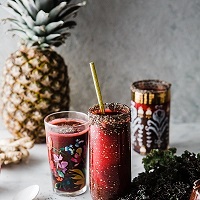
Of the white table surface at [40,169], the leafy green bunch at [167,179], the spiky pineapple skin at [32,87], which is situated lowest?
the white table surface at [40,169]

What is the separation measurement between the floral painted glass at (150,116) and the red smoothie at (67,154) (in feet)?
0.65

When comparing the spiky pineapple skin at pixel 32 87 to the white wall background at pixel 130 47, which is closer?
the spiky pineapple skin at pixel 32 87

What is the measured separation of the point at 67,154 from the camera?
1.11m

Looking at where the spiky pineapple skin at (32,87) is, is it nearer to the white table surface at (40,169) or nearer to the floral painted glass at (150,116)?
the white table surface at (40,169)

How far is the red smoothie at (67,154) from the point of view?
1105 mm

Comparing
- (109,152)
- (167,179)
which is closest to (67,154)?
(109,152)

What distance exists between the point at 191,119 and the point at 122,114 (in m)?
0.53

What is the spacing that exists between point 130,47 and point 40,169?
→ 1.37 feet

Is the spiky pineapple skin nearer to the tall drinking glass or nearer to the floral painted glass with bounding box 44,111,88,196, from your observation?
the floral painted glass with bounding box 44,111,88,196

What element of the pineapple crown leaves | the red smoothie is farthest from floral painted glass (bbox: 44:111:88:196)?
the pineapple crown leaves

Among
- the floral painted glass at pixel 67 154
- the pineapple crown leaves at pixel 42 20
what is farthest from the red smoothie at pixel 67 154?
the pineapple crown leaves at pixel 42 20

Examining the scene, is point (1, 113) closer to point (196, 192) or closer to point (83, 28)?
point (83, 28)

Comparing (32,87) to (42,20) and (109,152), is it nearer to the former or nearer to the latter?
(42,20)

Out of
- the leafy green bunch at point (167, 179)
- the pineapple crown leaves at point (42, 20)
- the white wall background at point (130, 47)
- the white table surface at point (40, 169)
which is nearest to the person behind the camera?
the leafy green bunch at point (167, 179)
